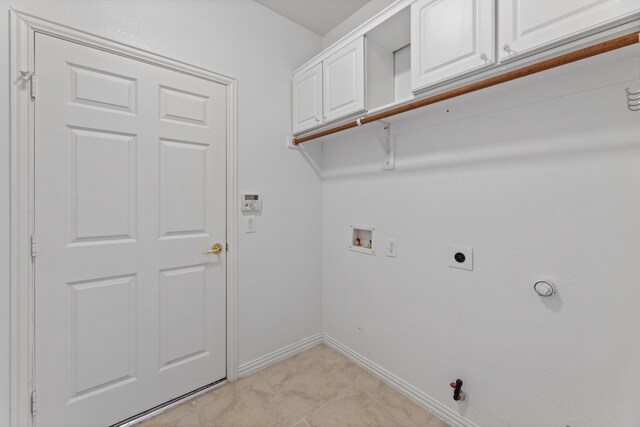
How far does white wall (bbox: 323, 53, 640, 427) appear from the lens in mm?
1093

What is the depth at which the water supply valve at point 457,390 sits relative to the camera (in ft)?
4.99

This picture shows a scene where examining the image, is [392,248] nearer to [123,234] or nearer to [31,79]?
[123,234]

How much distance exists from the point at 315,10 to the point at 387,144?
4.12 ft

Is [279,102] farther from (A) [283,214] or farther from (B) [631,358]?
(B) [631,358]

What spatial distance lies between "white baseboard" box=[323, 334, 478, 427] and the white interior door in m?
1.03

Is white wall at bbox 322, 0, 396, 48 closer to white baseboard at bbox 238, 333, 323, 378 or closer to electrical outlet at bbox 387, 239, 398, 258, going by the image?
electrical outlet at bbox 387, 239, 398, 258

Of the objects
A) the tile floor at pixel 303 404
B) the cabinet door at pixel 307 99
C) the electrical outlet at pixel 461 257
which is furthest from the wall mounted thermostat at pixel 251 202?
the electrical outlet at pixel 461 257

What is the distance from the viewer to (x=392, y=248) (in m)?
1.91

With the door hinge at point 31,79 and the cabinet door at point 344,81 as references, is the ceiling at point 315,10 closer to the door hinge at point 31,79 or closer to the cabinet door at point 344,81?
the cabinet door at point 344,81

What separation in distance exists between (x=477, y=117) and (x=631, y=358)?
1225 mm

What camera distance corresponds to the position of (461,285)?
1557 millimetres

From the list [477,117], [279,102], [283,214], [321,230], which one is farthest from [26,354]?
[477,117]

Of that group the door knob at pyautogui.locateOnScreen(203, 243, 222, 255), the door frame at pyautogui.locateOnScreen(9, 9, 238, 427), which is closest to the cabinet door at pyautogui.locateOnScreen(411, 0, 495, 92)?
the door knob at pyautogui.locateOnScreen(203, 243, 222, 255)

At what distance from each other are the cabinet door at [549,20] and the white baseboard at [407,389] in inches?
74.3
